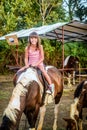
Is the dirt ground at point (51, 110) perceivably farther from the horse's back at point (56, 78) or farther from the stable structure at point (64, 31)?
the stable structure at point (64, 31)

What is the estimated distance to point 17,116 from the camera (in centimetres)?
475

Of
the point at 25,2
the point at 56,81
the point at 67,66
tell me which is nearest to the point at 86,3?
the point at 25,2

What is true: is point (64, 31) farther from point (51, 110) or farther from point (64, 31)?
point (51, 110)

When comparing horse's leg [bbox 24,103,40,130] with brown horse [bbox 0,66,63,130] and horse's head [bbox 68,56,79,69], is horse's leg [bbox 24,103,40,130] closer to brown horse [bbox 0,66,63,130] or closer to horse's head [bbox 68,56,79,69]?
brown horse [bbox 0,66,63,130]

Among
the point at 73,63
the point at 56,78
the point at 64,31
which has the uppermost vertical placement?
the point at 56,78

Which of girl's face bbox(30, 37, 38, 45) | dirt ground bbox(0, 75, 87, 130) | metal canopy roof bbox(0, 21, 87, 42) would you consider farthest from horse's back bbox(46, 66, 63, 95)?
metal canopy roof bbox(0, 21, 87, 42)

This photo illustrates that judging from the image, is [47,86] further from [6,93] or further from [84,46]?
[84,46]

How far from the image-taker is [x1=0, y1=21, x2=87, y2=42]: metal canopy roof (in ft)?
37.1

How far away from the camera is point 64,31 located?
44.2 feet

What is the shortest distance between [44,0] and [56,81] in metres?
17.7

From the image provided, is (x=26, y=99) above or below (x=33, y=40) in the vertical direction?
below

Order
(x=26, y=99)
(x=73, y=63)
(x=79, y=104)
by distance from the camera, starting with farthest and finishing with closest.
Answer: (x=73, y=63), (x=79, y=104), (x=26, y=99)

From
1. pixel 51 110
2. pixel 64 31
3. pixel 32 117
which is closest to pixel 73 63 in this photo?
pixel 64 31

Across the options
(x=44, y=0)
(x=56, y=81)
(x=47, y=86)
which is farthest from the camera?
(x=44, y=0)
